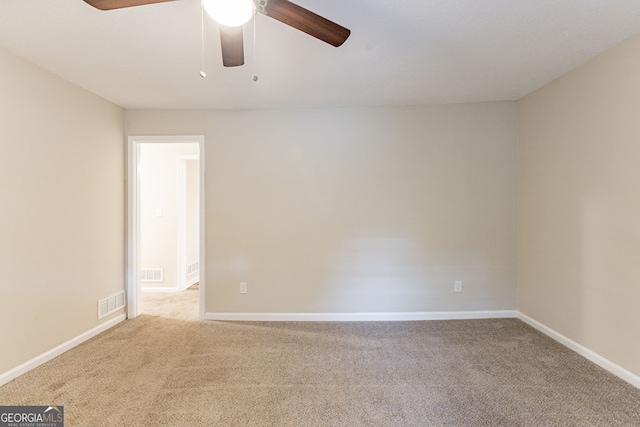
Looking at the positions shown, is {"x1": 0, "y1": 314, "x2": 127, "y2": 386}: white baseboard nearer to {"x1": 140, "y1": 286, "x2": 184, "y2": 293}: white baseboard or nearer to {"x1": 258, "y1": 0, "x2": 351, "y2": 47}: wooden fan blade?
{"x1": 140, "y1": 286, "x2": 184, "y2": 293}: white baseboard

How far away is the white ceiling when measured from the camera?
162 centimetres

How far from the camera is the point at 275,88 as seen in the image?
8.64ft

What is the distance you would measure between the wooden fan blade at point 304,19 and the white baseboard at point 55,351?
2919 millimetres

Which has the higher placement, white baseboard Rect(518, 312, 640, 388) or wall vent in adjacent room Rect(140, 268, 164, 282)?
wall vent in adjacent room Rect(140, 268, 164, 282)

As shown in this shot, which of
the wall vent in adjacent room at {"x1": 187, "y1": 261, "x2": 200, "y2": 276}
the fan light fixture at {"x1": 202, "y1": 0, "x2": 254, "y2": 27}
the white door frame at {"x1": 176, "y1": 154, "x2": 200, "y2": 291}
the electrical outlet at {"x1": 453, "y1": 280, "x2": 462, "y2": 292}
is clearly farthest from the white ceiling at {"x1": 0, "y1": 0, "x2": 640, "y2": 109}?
the wall vent in adjacent room at {"x1": 187, "y1": 261, "x2": 200, "y2": 276}

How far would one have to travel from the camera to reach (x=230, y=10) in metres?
1.11

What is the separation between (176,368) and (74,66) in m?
2.48

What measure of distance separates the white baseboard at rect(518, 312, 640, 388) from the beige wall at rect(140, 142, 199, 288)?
452 cm

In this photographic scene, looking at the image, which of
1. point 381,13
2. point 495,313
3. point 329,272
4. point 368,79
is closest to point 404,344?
point 329,272

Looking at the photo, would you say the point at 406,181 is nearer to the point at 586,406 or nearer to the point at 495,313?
the point at 495,313

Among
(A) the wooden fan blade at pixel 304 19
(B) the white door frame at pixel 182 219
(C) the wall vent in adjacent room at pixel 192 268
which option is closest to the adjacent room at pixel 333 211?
(A) the wooden fan blade at pixel 304 19

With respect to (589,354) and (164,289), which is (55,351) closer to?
(164,289)

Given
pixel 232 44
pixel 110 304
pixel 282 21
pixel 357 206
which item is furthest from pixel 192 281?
pixel 282 21

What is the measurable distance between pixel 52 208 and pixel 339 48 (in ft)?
8.60
